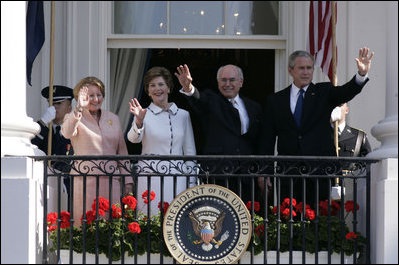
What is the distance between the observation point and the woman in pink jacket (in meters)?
8.45

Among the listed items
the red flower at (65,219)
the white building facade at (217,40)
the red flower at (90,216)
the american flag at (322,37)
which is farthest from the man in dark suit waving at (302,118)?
the red flower at (65,219)

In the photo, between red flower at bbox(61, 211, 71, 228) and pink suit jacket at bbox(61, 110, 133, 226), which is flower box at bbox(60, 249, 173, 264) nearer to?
red flower at bbox(61, 211, 71, 228)

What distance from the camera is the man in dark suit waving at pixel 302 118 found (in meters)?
8.47

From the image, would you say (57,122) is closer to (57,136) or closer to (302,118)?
(57,136)

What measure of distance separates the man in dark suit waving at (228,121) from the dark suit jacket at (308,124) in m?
0.15

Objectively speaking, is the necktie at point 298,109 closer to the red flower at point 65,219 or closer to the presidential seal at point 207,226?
the presidential seal at point 207,226

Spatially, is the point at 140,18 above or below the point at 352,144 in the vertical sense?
above

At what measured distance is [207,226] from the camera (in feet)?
25.9

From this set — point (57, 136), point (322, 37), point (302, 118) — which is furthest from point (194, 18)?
point (302, 118)

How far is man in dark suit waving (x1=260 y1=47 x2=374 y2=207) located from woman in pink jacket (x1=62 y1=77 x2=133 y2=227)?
123 centimetres

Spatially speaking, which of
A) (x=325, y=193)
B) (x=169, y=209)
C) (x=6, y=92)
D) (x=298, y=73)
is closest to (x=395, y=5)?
(x=298, y=73)

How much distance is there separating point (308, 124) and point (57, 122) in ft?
8.39

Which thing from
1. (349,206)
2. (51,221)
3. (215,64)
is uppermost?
(215,64)

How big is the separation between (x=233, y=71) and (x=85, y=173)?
5.15 ft
